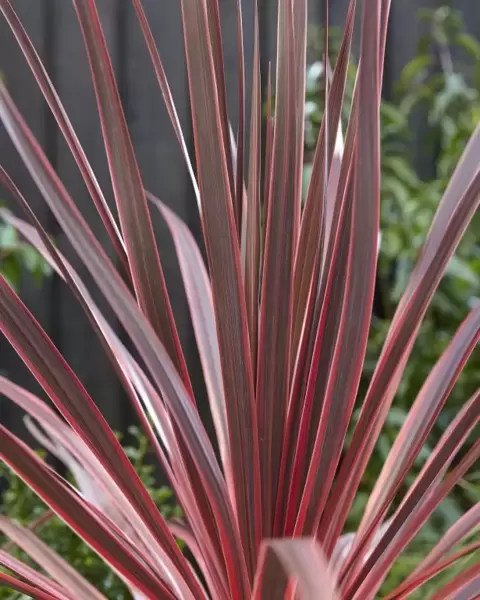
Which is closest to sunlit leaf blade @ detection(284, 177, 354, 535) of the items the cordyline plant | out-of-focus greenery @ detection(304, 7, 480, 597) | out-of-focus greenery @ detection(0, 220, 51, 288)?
the cordyline plant

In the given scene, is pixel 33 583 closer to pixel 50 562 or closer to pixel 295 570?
pixel 50 562

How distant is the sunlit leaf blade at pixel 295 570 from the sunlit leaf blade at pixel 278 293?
0.42ft

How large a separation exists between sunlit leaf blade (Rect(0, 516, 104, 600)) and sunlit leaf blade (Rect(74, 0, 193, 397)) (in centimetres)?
17

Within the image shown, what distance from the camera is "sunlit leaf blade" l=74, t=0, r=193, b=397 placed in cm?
35

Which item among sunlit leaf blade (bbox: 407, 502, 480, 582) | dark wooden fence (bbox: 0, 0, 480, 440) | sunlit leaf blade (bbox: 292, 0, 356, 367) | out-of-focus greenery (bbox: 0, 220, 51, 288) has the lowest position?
sunlit leaf blade (bbox: 407, 502, 480, 582)

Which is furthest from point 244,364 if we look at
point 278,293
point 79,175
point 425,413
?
point 79,175

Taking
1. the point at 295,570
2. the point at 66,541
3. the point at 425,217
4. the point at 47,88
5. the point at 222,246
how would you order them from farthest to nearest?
1. the point at 425,217
2. the point at 66,541
3. the point at 47,88
4. the point at 222,246
5. the point at 295,570

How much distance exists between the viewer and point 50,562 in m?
0.37

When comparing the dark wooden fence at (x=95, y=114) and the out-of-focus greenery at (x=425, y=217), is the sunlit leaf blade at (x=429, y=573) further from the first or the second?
the dark wooden fence at (x=95, y=114)

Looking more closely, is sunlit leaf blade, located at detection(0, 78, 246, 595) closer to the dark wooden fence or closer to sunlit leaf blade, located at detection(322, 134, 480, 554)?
sunlit leaf blade, located at detection(322, 134, 480, 554)

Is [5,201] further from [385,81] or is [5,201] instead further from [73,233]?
[73,233]

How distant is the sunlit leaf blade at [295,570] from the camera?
0.61 feet

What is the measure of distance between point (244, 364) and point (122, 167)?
146 millimetres

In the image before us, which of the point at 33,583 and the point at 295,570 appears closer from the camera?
the point at 295,570
